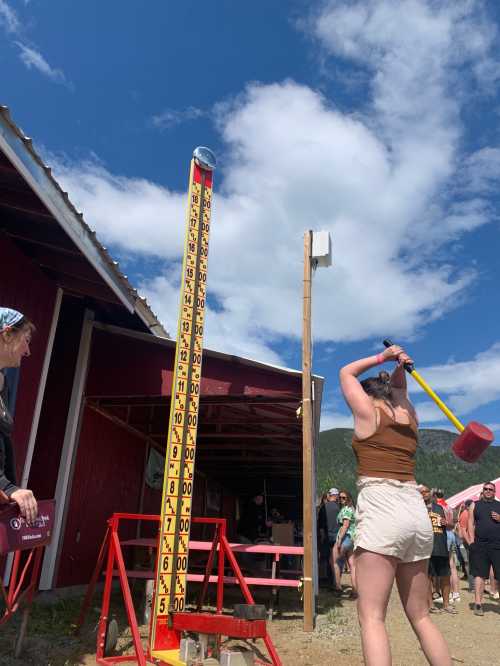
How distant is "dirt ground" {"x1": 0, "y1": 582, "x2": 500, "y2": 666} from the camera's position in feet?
14.2

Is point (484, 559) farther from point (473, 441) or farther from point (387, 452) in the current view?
point (387, 452)

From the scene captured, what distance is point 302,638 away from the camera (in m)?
5.43

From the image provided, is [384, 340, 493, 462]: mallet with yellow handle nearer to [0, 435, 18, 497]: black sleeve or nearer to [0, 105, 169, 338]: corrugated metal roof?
[0, 435, 18, 497]: black sleeve

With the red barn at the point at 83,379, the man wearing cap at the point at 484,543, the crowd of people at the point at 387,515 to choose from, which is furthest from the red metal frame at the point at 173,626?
the man wearing cap at the point at 484,543

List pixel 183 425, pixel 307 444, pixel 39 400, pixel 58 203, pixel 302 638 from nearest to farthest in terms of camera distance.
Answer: pixel 58 203, pixel 183 425, pixel 302 638, pixel 307 444, pixel 39 400

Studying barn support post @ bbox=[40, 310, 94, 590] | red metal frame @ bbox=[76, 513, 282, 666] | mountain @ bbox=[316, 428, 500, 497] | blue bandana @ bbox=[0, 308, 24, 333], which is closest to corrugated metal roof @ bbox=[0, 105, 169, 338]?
barn support post @ bbox=[40, 310, 94, 590]

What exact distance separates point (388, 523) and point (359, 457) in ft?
1.31

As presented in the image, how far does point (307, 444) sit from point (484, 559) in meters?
4.14

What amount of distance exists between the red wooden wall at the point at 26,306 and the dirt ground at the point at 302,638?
167 cm

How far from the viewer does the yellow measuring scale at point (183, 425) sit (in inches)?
165

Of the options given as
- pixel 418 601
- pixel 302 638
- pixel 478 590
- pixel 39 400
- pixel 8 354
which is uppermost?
pixel 39 400

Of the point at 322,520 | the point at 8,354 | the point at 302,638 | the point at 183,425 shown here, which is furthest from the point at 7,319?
the point at 322,520

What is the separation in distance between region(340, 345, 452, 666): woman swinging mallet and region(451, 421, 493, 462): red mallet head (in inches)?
27.4

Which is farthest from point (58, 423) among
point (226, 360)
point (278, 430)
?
point (278, 430)
